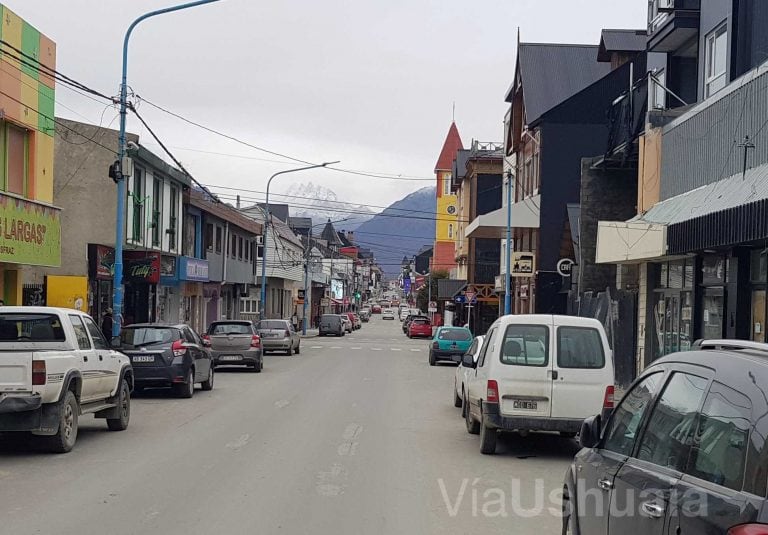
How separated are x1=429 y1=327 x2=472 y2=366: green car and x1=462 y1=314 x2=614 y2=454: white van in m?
20.9

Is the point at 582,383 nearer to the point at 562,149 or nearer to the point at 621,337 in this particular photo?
the point at 621,337

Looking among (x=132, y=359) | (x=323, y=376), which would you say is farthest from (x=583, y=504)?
(x=323, y=376)

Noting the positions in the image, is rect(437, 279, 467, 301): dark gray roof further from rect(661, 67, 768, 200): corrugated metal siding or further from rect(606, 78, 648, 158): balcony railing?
rect(661, 67, 768, 200): corrugated metal siding

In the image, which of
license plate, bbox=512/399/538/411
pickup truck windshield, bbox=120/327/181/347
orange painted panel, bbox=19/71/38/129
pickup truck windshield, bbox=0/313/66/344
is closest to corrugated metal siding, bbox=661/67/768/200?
license plate, bbox=512/399/538/411

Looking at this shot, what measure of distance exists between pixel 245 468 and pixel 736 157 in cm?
1069

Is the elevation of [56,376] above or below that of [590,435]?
below

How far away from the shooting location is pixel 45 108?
22.8 m

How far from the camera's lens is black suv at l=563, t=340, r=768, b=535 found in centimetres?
370

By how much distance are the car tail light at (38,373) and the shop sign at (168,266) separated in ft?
79.6

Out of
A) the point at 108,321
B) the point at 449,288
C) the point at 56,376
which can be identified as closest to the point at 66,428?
the point at 56,376

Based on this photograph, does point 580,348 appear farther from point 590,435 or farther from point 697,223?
point 590,435

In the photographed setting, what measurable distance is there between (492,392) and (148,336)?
969cm

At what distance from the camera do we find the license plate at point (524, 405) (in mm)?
12133

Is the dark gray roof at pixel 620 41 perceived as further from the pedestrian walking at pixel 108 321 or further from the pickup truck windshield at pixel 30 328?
the pickup truck windshield at pixel 30 328
